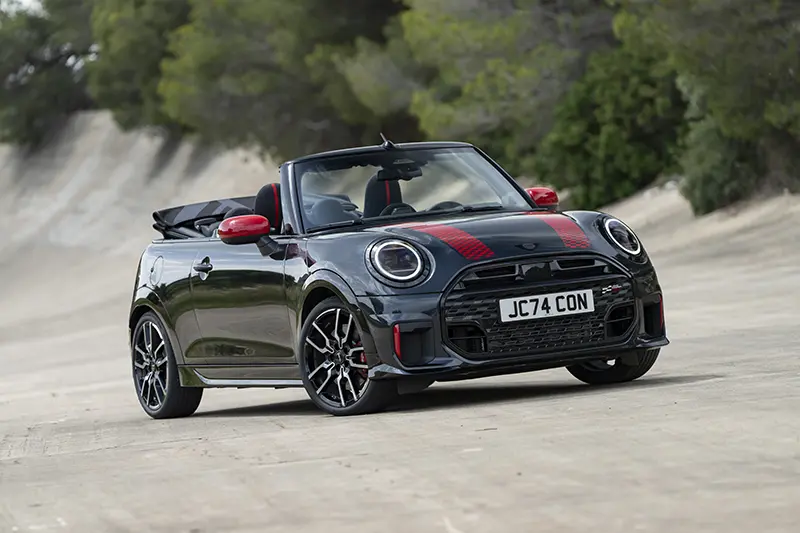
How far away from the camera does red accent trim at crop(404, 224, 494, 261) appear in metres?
10.4

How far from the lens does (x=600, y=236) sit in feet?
35.5

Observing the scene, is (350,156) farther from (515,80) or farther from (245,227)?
(515,80)

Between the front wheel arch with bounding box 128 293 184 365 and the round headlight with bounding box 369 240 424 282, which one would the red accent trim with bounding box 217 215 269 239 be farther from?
the front wheel arch with bounding box 128 293 184 365

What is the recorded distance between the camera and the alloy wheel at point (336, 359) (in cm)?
1065

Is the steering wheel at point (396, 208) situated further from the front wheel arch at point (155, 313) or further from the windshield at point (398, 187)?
the front wheel arch at point (155, 313)

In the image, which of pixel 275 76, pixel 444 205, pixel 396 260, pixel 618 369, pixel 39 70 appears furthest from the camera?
pixel 39 70

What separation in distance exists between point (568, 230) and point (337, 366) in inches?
55.7

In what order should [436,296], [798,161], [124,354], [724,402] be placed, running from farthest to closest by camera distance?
[798,161]
[124,354]
[436,296]
[724,402]

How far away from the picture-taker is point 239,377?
12023mm

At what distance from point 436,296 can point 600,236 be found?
1062 millimetres

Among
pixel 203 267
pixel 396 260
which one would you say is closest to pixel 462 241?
pixel 396 260

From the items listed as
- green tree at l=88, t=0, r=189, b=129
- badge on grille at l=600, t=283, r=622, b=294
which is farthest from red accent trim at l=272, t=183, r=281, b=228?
green tree at l=88, t=0, r=189, b=129

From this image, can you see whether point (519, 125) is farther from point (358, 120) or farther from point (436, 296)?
point (436, 296)

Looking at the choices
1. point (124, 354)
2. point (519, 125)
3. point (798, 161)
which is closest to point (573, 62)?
point (519, 125)
